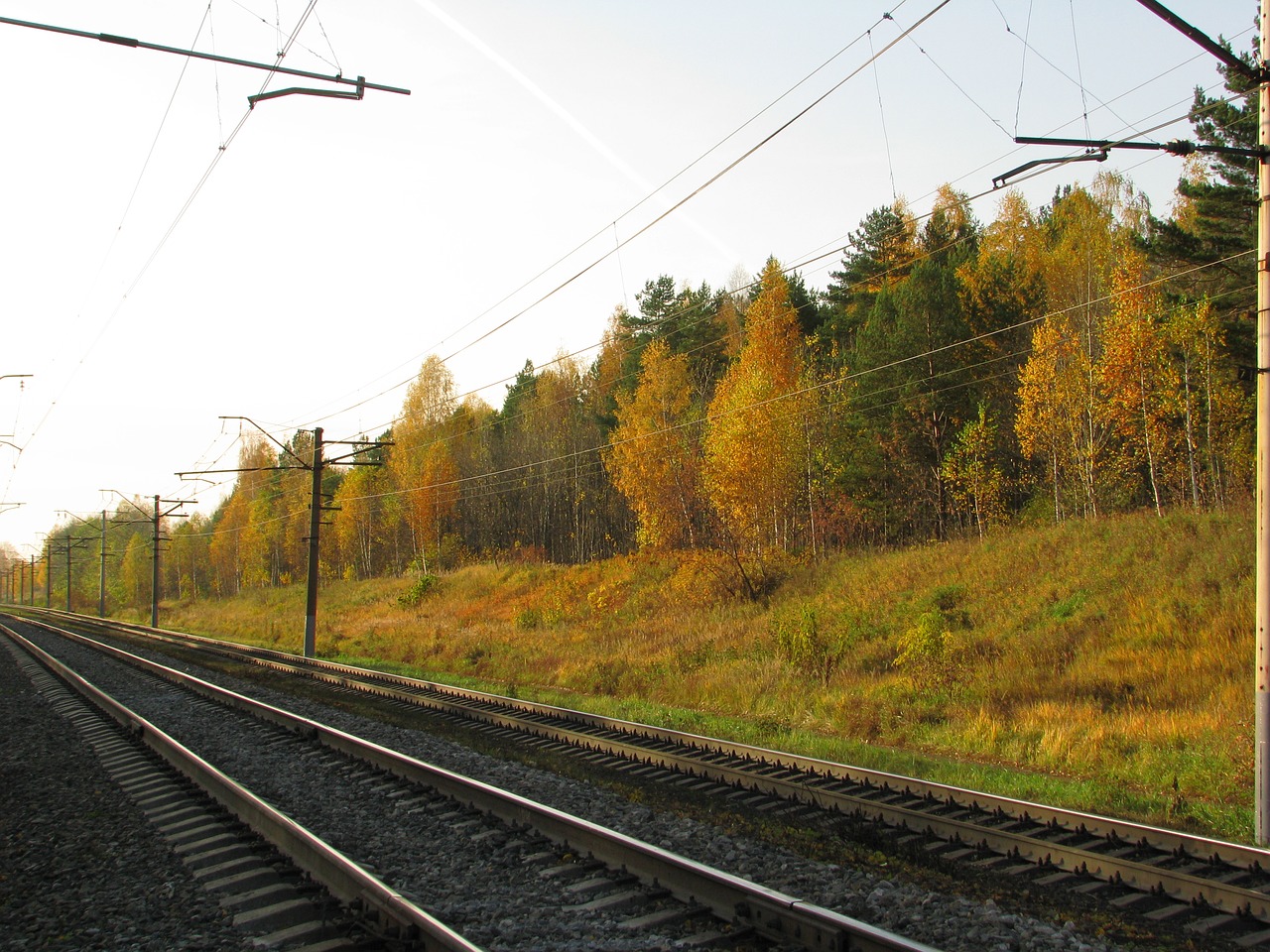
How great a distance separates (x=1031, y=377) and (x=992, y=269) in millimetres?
7690

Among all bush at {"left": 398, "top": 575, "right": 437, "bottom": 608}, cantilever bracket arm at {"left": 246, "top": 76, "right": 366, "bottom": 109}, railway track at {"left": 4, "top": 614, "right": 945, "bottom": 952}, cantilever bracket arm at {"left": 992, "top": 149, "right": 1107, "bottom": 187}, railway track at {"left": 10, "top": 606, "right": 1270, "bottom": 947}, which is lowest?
railway track at {"left": 10, "top": 606, "right": 1270, "bottom": 947}

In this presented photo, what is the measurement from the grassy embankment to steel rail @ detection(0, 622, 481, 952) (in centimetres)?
676

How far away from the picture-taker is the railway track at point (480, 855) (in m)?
5.28

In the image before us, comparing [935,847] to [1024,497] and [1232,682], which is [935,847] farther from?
[1024,497]

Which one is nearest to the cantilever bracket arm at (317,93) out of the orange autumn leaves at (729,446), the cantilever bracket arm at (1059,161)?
the cantilever bracket arm at (1059,161)

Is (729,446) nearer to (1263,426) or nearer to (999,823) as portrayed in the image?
(1263,426)

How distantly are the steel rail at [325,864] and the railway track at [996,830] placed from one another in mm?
3923

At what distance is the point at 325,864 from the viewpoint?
6512 millimetres

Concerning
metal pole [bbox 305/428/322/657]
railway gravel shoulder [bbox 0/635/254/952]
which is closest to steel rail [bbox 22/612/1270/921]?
railway gravel shoulder [bbox 0/635/254/952]

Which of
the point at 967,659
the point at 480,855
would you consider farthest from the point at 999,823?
the point at 967,659

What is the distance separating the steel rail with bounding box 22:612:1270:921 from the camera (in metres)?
6.25

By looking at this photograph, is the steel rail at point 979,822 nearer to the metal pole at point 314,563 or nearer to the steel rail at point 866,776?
the steel rail at point 866,776

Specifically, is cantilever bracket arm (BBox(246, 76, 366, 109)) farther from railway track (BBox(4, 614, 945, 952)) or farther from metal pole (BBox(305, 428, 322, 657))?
metal pole (BBox(305, 428, 322, 657))

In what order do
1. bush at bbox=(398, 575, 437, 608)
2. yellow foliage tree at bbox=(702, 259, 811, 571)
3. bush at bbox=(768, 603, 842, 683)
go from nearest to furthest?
bush at bbox=(768, 603, 842, 683) < yellow foliage tree at bbox=(702, 259, 811, 571) < bush at bbox=(398, 575, 437, 608)
